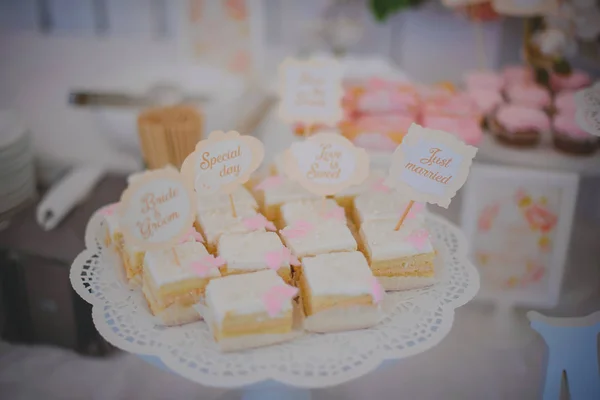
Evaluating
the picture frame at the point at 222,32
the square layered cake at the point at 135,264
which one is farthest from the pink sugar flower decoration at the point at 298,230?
the picture frame at the point at 222,32

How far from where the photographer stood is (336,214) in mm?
1642

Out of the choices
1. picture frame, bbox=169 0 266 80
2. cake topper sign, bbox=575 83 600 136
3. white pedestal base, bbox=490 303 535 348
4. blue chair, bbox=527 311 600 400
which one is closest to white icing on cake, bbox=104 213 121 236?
blue chair, bbox=527 311 600 400

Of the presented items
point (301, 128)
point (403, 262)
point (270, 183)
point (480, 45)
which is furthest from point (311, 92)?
point (480, 45)

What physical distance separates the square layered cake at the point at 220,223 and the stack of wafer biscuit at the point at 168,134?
47 centimetres

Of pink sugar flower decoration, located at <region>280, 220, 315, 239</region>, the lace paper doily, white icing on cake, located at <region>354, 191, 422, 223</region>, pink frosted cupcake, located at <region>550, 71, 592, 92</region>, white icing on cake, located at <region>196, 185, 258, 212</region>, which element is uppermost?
pink frosted cupcake, located at <region>550, 71, 592, 92</region>

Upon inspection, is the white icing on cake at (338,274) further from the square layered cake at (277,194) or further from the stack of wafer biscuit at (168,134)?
the stack of wafer biscuit at (168,134)

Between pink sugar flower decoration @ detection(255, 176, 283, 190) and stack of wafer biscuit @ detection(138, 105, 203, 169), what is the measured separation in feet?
1.24

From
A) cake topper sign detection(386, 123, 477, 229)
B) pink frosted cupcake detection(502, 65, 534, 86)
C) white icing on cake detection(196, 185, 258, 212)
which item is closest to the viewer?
cake topper sign detection(386, 123, 477, 229)

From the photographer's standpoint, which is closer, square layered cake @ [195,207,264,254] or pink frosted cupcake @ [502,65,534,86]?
square layered cake @ [195,207,264,254]

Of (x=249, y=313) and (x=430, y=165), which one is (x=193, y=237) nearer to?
(x=249, y=313)

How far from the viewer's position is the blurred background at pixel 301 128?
6.47 ft

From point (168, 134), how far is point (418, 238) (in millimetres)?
974

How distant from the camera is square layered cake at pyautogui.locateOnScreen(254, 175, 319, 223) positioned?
1711mm

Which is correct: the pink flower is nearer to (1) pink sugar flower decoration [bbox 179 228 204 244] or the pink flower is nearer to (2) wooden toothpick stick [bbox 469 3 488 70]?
(1) pink sugar flower decoration [bbox 179 228 204 244]
